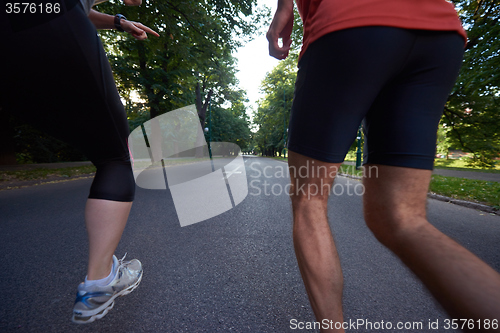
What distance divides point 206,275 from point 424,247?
1.36 m

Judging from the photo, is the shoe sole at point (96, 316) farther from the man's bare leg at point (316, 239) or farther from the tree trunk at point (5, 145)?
the tree trunk at point (5, 145)

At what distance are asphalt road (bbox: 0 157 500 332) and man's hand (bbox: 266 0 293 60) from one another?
46.7 inches

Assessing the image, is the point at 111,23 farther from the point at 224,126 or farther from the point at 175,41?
the point at 224,126

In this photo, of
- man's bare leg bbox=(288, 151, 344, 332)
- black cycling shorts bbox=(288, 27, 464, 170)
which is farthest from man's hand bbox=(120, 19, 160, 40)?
man's bare leg bbox=(288, 151, 344, 332)

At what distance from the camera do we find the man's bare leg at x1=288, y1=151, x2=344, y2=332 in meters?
0.78

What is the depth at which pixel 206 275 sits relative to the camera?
157cm

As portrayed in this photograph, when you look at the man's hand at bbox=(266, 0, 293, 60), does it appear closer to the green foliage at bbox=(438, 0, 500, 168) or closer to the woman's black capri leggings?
the woman's black capri leggings

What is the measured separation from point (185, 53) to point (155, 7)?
146 cm

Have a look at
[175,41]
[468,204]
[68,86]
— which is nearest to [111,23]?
[68,86]

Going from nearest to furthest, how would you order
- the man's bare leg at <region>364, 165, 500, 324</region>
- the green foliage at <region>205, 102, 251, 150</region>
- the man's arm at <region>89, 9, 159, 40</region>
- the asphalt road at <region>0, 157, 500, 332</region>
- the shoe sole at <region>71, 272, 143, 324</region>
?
1. the man's bare leg at <region>364, 165, 500, 324</region>
2. the shoe sole at <region>71, 272, 143, 324</region>
3. the asphalt road at <region>0, 157, 500, 332</region>
4. the man's arm at <region>89, 9, 159, 40</region>
5. the green foliage at <region>205, 102, 251, 150</region>

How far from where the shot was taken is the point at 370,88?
71cm

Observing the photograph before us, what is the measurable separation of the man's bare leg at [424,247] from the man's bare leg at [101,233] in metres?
1.15

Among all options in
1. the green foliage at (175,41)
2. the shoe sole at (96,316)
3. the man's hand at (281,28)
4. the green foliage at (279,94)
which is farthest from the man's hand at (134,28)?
the green foliage at (279,94)

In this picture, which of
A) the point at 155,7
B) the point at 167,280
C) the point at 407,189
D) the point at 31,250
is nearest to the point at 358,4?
the point at 407,189
